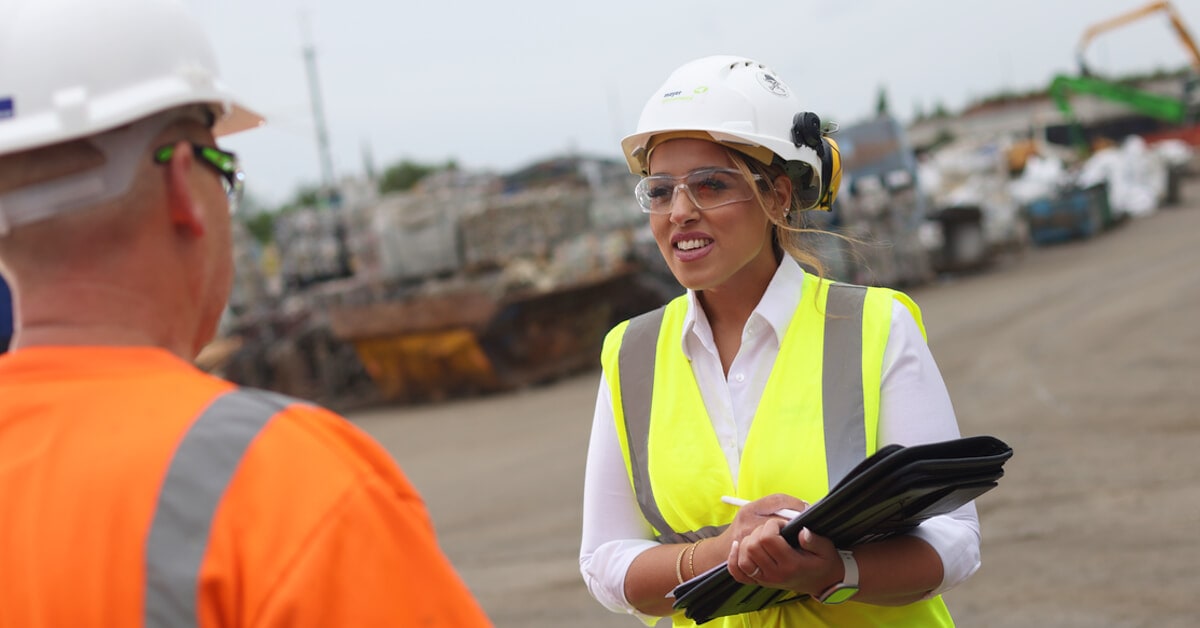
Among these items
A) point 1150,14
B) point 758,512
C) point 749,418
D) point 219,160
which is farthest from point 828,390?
point 1150,14

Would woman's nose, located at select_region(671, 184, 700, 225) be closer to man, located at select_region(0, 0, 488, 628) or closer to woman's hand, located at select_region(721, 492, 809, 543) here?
woman's hand, located at select_region(721, 492, 809, 543)

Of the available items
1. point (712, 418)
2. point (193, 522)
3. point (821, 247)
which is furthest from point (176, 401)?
point (821, 247)

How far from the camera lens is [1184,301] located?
15.0 m

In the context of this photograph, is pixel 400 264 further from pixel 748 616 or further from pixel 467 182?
pixel 748 616

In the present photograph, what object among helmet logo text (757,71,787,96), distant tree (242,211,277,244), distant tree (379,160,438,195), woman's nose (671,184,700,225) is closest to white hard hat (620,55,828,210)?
helmet logo text (757,71,787,96)

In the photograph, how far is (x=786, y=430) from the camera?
2.45 meters

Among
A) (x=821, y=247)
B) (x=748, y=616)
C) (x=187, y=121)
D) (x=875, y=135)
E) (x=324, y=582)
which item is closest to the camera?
(x=324, y=582)

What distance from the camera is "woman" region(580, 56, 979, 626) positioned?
236cm

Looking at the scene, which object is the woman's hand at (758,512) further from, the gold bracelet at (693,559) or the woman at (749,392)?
the gold bracelet at (693,559)

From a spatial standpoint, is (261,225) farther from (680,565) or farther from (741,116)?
(680,565)

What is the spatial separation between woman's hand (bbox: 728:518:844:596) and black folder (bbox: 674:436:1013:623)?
0.07 feet

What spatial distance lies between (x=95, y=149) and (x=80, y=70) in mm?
92

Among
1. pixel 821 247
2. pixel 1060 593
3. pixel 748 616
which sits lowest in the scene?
pixel 1060 593

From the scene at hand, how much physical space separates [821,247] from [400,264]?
54.9ft
